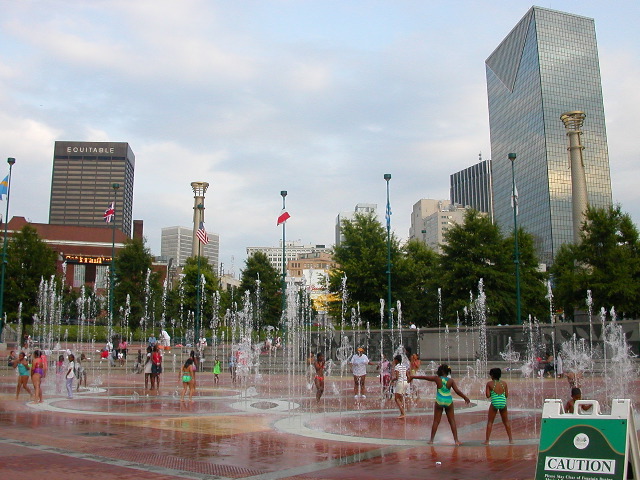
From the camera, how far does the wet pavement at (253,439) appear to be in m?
8.84

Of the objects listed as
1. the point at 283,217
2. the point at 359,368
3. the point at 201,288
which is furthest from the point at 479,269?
the point at 201,288

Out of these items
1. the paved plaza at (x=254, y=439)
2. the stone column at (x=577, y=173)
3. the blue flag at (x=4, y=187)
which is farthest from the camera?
the stone column at (x=577, y=173)

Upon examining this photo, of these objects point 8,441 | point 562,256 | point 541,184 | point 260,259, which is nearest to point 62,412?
point 8,441

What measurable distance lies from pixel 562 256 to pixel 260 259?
32861mm

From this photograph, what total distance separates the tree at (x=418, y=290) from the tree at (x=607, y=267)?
375 inches

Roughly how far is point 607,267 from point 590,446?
3993 centimetres

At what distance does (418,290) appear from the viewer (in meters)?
54.8

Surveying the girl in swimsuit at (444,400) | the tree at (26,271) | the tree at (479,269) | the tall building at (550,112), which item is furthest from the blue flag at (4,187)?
the tall building at (550,112)

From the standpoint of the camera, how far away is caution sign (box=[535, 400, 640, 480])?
5.83 meters

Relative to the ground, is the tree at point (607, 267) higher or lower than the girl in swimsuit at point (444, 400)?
higher

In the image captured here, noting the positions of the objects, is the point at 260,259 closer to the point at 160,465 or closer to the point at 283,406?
the point at 283,406

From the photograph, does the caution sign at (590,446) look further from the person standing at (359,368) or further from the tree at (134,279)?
the tree at (134,279)

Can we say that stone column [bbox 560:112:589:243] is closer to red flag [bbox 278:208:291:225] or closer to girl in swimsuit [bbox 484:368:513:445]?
red flag [bbox 278:208:291:225]

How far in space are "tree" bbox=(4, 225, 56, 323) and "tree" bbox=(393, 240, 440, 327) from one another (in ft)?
94.8
